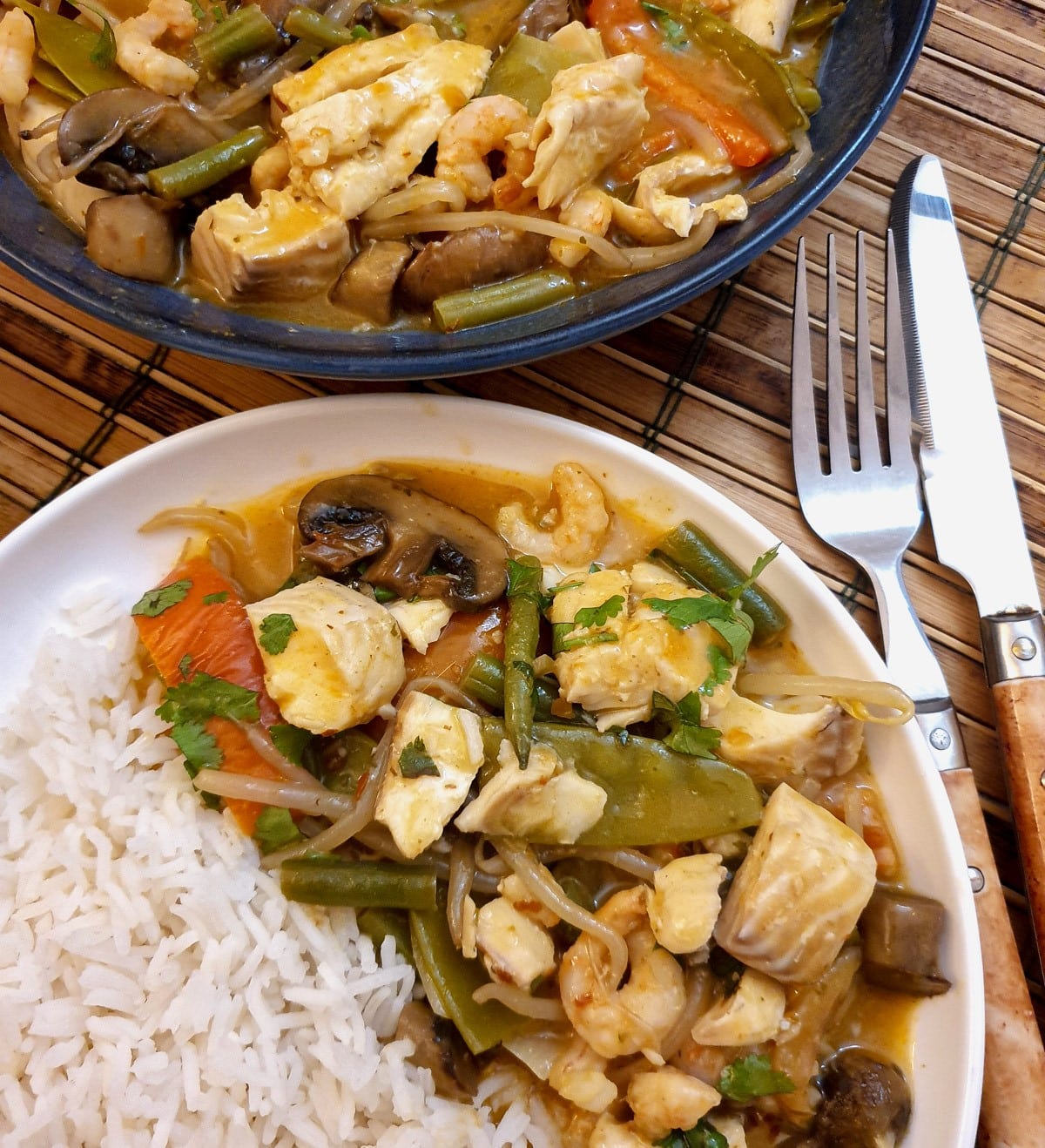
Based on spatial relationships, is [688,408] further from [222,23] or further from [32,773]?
[32,773]

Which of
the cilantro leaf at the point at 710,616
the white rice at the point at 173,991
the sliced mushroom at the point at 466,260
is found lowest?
the white rice at the point at 173,991

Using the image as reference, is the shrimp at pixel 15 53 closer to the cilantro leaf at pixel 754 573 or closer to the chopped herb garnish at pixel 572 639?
the chopped herb garnish at pixel 572 639

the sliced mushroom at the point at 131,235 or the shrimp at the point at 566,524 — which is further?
the shrimp at the point at 566,524

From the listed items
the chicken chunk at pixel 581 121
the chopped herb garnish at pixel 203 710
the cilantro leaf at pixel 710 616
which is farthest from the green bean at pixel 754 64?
the chopped herb garnish at pixel 203 710

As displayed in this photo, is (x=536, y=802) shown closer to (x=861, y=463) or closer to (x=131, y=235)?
(x=861, y=463)

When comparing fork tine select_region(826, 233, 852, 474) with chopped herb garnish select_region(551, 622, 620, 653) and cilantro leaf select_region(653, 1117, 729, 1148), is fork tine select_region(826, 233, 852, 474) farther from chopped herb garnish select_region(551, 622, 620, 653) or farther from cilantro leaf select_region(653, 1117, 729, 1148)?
cilantro leaf select_region(653, 1117, 729, 1148)

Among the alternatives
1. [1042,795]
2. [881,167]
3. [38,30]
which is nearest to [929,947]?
[1042,795]
